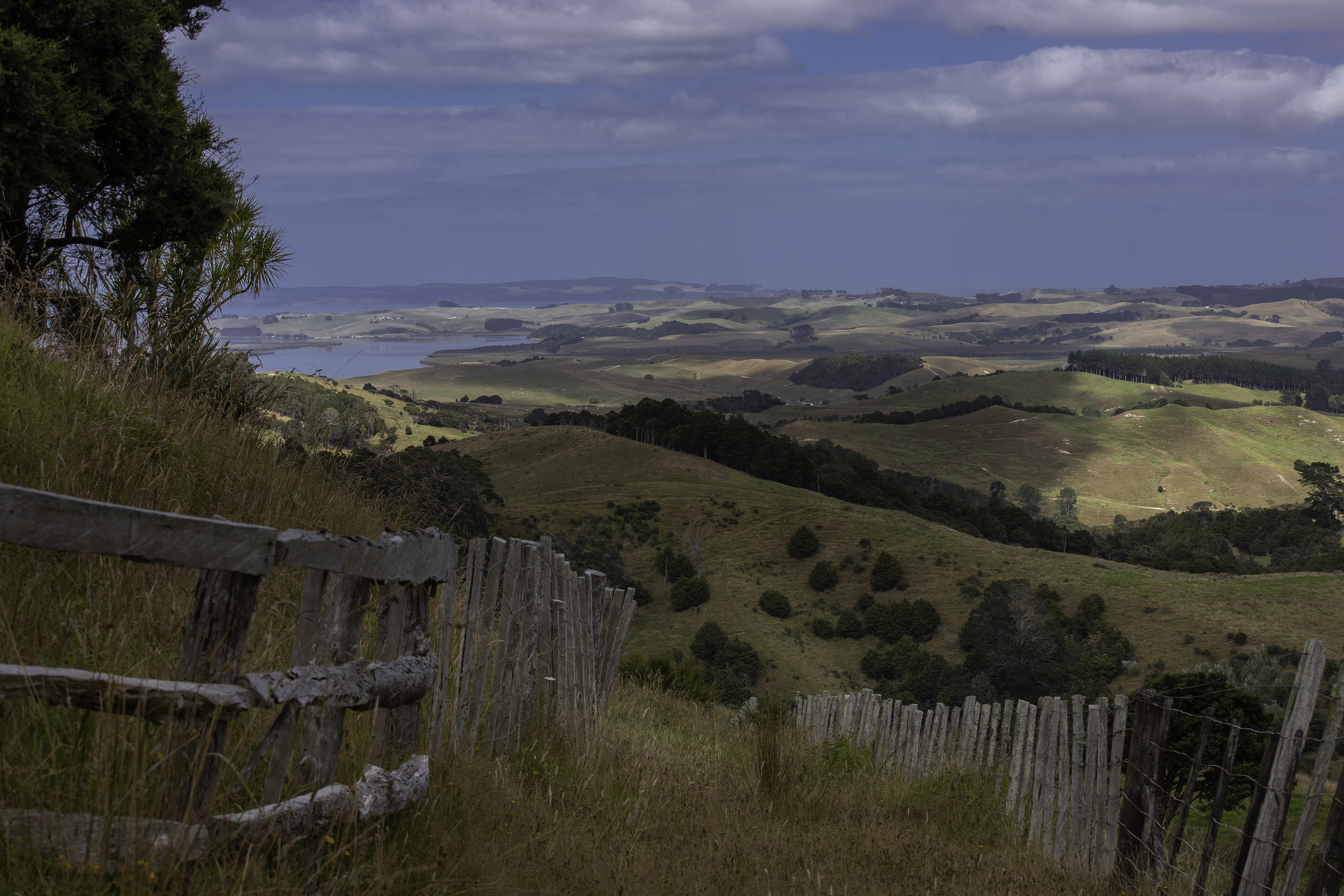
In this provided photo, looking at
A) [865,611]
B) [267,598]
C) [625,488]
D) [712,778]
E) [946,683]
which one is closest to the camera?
[267,598]

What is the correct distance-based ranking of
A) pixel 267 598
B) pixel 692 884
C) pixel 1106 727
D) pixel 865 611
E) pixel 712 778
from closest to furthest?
pixel 692 884, pixel 267 598, pixel 712 778, pixel 1106 727, pixel 865 611

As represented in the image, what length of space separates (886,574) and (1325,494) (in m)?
69.0

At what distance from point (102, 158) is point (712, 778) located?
9083 mm

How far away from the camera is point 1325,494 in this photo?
337ft

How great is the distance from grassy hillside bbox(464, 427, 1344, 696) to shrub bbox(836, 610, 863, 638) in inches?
32.2

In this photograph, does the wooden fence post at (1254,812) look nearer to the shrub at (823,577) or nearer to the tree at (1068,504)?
the shrub at (823,577)

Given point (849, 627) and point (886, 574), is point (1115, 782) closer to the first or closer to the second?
point (849, 627)

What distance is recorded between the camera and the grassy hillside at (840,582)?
53562 millimetres

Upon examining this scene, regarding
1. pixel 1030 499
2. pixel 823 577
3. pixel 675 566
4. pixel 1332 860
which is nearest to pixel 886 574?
pixel 823 577

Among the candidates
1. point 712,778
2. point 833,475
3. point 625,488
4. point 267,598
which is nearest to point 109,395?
point 267,598

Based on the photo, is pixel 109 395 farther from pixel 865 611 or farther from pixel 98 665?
pixel 865 611

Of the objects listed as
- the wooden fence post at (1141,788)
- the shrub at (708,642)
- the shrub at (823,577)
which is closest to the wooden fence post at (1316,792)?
the wooden fence post at (1141,788)

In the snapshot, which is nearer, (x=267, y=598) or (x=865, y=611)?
(x=267, y=598)

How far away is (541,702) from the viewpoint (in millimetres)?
4848
